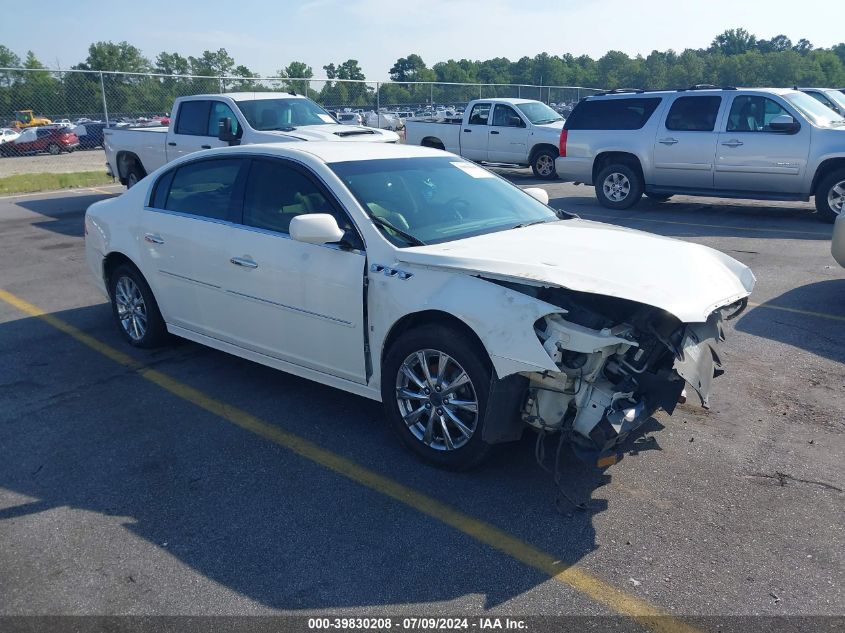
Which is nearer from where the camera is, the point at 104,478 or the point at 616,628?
the point at 616,628

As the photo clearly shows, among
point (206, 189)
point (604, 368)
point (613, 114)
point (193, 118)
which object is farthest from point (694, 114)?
point (604, 368)

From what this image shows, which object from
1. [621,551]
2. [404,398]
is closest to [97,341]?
[404,398]

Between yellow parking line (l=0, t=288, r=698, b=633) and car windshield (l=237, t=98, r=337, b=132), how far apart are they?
719 cm

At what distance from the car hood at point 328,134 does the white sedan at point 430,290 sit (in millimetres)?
5871

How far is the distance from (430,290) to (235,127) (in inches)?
363

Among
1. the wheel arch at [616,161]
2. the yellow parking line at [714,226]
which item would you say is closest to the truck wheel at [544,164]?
the wheel arch at [616,161]

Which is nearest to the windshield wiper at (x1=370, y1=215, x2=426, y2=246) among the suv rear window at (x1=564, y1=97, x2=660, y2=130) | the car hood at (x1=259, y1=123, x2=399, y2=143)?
the car hood at (x1=259, y1=123, x2=399, y2=143)

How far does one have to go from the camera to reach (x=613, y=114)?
13.6 meters

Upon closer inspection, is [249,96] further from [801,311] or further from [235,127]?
[801,311]

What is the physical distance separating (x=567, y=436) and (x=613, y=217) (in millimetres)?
9610

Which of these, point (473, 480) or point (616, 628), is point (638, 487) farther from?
point (616, 628)

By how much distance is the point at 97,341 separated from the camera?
658 centimetres

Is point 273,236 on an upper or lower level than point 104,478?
upper

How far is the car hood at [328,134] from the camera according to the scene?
1179 centimetres
